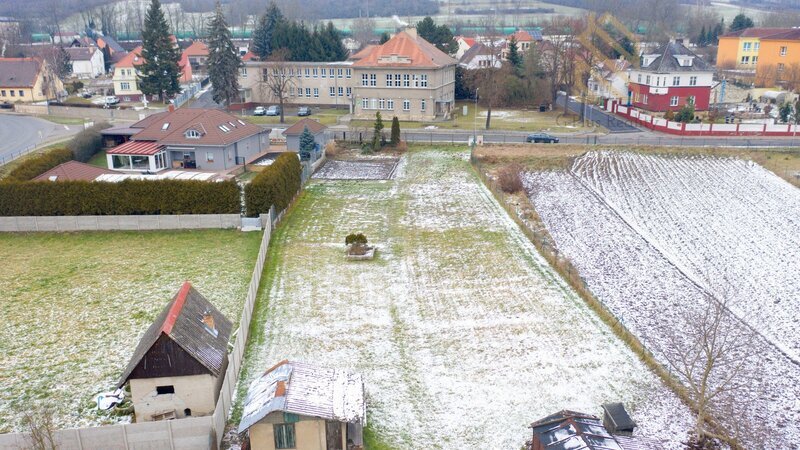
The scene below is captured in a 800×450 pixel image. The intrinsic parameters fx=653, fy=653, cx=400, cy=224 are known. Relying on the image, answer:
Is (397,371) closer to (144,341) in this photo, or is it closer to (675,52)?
(144,341)

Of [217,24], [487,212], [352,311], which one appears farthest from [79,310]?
[217,24]

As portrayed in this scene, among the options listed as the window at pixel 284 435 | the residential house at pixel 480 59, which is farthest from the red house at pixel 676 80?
the window at pixel 284 435

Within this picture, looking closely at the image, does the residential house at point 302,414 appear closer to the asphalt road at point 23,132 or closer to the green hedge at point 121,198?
the green hedge at point 121,198

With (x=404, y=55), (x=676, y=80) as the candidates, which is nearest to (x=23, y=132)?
(x=404, y=55)

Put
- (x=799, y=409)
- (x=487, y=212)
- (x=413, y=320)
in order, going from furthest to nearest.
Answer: (x=487, y=212), (x=413, y=320), (x=799, y=409)

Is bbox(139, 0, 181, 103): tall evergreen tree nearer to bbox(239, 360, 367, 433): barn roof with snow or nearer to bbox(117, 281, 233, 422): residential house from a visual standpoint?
bbox(117, 281, 233, 422): residential house
